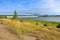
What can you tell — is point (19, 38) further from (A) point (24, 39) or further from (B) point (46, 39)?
(B) point (46, 39)

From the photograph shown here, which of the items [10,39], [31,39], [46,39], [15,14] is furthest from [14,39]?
[15,14]

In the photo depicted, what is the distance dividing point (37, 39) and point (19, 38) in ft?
3.88

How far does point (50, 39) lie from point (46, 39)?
0.29 metres

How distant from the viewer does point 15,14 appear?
4878 centimetres

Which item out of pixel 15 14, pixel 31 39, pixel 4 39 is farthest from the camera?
pixel 15 14

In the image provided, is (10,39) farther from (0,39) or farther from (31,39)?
(31,39)

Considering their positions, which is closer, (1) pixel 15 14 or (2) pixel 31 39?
(2) pixel 31 39

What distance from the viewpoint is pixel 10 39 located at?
36.5 feet

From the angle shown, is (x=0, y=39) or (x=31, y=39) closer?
(x=0, y=39)

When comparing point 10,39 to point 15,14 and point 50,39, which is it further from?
point 15,14

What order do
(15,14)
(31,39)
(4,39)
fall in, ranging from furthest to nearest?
1. (15,14)
2. (31,39)
3. (4,39)

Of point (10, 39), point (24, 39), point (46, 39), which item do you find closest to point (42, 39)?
point (46, 39)

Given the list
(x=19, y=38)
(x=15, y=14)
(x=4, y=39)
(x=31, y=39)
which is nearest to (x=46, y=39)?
(x=31, y=39)

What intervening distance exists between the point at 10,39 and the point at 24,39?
2.88ft
